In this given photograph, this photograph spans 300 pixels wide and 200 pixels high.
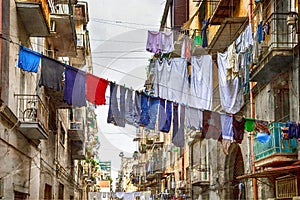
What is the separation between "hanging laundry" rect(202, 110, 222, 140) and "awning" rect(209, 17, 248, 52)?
5.61m

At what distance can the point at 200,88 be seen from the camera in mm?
19109

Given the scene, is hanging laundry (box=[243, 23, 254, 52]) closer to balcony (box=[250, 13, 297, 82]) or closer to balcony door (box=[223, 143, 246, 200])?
balcony (box=[250, 13, 297, 82])

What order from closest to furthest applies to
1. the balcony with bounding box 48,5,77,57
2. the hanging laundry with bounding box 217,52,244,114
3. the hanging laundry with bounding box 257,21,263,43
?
the hanging laundry with bounding box 257,21,263,43
the hanging laundry with bounding box 217,52,244,114
the balcony with bounding box 48,5,77,57

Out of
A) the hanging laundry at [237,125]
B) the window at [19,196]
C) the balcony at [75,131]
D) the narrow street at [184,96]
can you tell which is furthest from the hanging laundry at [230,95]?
the balcony at [75,131]

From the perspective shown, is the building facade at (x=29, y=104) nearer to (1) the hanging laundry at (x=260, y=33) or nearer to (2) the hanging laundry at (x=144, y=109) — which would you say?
(2) the hanging laundry at (x=144, y=109)

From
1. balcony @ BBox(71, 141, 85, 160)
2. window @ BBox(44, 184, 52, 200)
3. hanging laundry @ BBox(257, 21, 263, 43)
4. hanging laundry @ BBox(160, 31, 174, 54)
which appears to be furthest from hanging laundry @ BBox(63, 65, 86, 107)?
balcony @ BBox(71, 141, 85, 160)

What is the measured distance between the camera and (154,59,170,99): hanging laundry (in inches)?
821

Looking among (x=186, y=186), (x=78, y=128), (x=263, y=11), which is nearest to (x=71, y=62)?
(x=78, y=128)

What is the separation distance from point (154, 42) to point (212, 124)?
10.5 m

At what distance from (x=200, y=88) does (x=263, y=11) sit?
419 cm

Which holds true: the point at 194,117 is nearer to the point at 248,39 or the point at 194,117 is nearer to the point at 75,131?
the point at 248,39

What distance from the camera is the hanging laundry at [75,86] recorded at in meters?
11.2

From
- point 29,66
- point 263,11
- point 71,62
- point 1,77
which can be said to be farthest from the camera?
point 71,62

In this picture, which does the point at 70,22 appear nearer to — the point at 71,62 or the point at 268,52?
the point at 268,52
